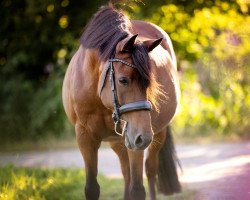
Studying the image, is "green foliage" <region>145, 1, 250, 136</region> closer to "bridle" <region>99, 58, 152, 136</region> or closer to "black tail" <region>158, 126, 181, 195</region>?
"black tail" <region>158, 126, 181, 195</region>

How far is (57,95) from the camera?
9570mm

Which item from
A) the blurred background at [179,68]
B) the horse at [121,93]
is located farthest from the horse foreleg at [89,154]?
the blurred background at [179,68]

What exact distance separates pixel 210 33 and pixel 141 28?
5315mm

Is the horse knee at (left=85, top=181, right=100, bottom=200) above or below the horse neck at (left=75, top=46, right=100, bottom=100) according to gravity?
below

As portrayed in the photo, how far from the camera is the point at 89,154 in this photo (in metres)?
4.82

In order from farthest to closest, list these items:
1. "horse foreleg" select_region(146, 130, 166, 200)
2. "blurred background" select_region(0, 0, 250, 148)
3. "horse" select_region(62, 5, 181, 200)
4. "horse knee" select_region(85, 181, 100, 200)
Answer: "blurred background" select_region(0, 0, 250, 148) → "horse foreleg" select_region(146, 130, 166, 200) → "horse knee" select_region(85, 181, 100, 200) → "horse" select_region(62, 5, 181, 200)

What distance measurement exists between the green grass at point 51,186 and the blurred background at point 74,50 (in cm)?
262

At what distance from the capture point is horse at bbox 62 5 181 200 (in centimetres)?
385

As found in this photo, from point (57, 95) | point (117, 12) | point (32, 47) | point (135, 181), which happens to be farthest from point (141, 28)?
point (32, 47)

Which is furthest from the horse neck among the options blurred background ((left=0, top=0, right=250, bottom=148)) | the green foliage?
the green foliage

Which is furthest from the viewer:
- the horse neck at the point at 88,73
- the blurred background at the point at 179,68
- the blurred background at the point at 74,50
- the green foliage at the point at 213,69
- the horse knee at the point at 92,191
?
the green foliage at the point at 213,69

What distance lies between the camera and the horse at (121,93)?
3848 millimetres

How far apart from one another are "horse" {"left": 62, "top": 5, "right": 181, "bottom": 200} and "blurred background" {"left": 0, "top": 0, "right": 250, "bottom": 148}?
3.86 meters

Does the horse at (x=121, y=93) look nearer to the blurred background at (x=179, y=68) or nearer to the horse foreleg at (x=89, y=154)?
the horse foreleg at (x=89, y=154)
